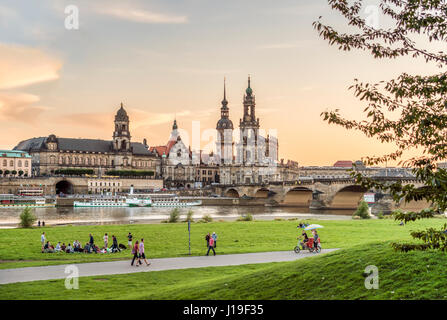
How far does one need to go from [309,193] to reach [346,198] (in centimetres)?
1777

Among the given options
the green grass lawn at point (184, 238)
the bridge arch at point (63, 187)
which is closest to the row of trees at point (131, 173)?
the bridge arch at point (63, 187)

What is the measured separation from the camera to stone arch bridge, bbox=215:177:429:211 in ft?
285

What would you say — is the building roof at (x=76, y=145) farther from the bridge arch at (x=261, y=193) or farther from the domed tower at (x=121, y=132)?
the bridge arch at (x=261, y=193)

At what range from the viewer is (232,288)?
13.2m

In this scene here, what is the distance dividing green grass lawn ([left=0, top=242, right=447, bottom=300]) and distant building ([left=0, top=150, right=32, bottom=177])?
11502cm

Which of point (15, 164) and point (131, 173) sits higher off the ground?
point (15, 164)

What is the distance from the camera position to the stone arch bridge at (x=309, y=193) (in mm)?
86812

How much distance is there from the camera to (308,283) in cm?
1259

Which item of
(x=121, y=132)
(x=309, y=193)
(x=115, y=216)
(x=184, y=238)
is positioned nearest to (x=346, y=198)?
(x=309, y=193)

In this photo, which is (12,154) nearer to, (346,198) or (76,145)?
(76,145)

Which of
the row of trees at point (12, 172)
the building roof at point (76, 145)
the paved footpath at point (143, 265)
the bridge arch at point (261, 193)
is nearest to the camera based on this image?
the paved footpath at point (143, 265)
